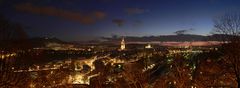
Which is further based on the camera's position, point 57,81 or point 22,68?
point 57,81

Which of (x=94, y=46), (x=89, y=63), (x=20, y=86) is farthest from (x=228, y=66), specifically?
(x=94, y=46)

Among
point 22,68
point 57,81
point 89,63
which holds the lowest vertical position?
point 89,63

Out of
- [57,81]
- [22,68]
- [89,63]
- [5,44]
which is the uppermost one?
[5,44]

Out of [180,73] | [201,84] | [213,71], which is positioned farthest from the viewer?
[213,71]

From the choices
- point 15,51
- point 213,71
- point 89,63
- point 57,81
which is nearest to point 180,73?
point 213,71

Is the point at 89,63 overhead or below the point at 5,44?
below

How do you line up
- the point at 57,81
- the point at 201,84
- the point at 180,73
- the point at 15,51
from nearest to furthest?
the point at 180,73 < the point at 15,51 < the point at 201,84 < the point at 57,81

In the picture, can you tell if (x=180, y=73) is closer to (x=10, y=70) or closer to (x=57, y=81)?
(x=10, y=70)

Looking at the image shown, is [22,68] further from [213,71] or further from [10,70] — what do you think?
[213,71]

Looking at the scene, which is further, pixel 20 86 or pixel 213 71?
pixel 213 71
